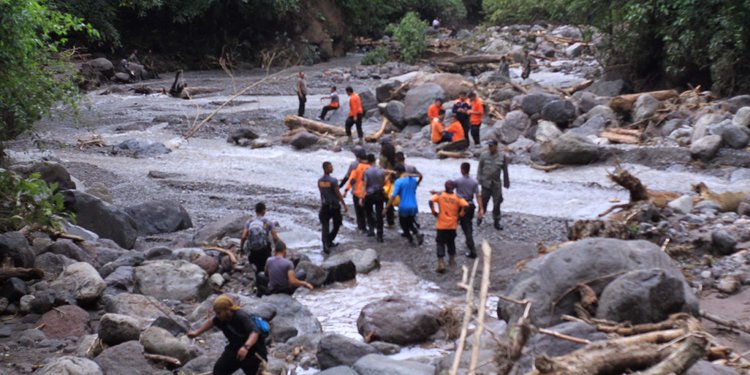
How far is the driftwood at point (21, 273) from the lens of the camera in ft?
33.7

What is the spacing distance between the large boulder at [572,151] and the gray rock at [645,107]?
8.48 ft

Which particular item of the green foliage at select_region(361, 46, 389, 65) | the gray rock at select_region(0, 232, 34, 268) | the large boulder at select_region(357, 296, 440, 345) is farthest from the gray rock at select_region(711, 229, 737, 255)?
the green foliage at select_region(361, 46, 389, 65)

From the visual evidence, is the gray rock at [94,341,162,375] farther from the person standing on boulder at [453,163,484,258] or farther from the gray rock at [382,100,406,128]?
the gray rock at [382,100,406,128]

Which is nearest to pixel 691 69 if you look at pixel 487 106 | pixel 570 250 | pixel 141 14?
pixel 487 106

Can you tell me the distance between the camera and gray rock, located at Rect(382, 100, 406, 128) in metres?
23.1

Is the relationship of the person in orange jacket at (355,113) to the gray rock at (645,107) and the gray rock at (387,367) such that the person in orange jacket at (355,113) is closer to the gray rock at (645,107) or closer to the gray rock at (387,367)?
the gray rock at (645,107)

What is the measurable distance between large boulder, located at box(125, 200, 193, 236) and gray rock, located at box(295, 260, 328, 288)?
3.96 m

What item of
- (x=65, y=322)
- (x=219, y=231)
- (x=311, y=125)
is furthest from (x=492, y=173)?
(x=311, y=125)

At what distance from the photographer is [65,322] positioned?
9656 mm

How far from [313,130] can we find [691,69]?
36.1 ft

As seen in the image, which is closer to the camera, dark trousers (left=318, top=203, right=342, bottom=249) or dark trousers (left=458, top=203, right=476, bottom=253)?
dark trousers (left=458, top=203, right=476, bottom=253)

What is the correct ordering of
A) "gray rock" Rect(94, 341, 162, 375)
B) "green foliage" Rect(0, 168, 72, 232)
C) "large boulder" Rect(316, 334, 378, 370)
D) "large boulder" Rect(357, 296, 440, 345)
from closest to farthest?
"gray rock" Rect(94, 341, 162, 375), "large boulder" Rect(316, 334, 378, 370), "large boulder" Rect(357, 296, 440, 345), "green foliage" Rect(0, 168, 72, 232)

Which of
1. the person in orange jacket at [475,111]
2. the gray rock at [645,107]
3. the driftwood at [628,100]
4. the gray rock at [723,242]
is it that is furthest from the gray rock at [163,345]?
the driftwood at [628,100]

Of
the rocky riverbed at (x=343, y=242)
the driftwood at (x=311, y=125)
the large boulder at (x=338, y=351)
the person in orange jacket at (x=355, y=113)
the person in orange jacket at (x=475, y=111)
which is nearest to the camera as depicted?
the large boulder at (x=338, y=351)
